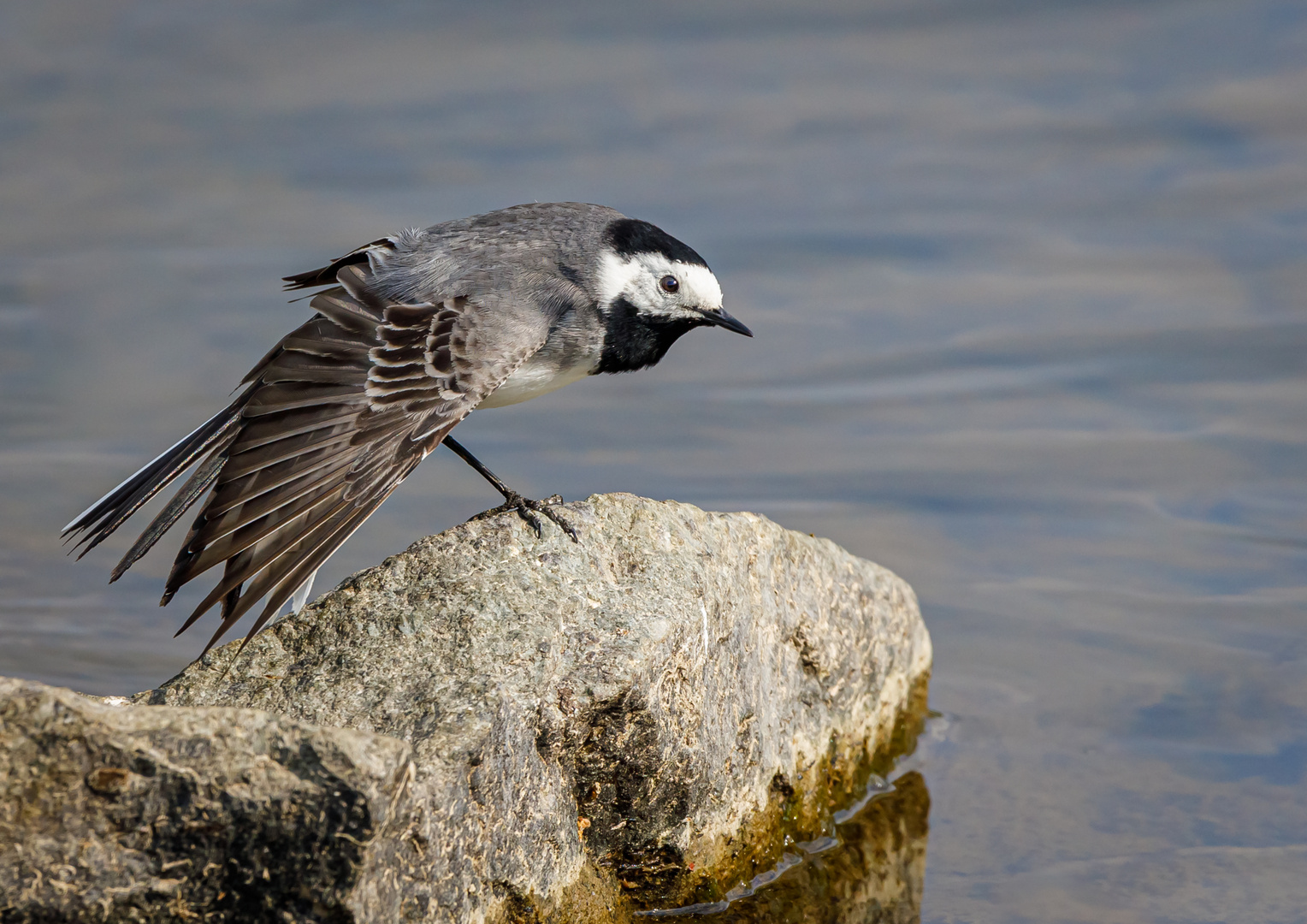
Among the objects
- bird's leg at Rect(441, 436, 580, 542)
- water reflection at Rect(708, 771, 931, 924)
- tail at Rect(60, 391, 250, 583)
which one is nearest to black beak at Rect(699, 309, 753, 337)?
bird's leg at Rect(441, 436, 580, 542)

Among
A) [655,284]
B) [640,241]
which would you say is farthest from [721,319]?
[640,241]

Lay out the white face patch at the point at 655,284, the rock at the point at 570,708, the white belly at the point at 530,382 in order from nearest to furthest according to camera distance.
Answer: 1. the rock at the point at 570,708
2. the white belly at the point at 530,382
3. the white face patch at the point at 655,284

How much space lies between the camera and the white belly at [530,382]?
5.70 metres

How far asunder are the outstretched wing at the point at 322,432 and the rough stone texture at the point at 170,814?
2.52 feet

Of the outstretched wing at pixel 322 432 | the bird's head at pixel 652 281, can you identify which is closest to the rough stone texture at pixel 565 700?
the outstretched wing at pixel 322 432

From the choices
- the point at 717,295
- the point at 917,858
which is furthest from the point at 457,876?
the point at 717,295

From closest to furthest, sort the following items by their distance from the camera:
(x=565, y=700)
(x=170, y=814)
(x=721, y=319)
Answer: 1. (x=170, y=814)
2. (x=565, y=700)
3. (x=721, y=319)

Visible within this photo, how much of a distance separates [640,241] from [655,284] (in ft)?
0.67

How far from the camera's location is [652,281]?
20.0ft

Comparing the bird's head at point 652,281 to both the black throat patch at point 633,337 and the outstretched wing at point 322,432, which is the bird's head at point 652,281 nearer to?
the black throat patch at point 633,337

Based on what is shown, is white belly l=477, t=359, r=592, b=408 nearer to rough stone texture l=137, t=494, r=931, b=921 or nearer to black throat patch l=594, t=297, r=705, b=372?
black throat patch l=594, t=297, r=705, b=372

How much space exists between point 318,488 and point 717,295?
2327mm

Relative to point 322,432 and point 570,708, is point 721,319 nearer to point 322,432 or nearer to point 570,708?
point 322,432

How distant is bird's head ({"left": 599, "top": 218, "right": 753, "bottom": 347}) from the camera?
5.96 metres
